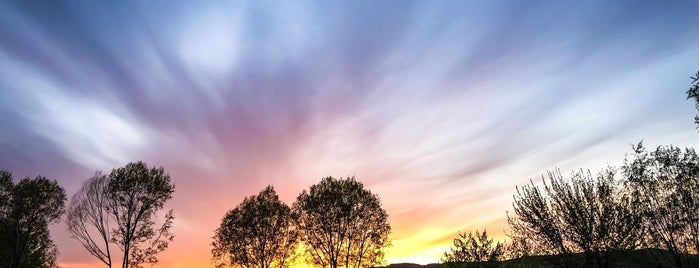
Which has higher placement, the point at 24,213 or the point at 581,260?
the point at 24,213

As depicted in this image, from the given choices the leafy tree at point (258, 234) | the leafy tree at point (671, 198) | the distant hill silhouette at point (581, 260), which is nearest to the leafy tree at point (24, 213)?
the leafy tree at point (258, 234)

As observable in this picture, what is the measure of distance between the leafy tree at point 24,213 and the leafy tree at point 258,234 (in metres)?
24.4

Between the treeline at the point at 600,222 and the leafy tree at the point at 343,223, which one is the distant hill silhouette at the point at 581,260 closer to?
the treeline at the point at 600,222

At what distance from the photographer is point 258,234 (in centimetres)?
6575

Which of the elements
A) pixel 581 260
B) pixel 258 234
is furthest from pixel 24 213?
pixel 581 260

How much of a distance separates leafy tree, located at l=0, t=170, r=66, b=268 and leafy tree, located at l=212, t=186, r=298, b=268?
24362 mm

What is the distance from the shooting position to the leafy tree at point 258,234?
65.2m

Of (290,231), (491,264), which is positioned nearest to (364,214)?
(290,231)

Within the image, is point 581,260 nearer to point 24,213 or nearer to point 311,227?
point 311,227

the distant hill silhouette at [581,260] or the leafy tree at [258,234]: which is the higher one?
the leafy tree at [258,234]

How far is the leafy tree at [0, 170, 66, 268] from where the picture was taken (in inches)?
2042

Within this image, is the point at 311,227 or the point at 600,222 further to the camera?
the point at 311,227

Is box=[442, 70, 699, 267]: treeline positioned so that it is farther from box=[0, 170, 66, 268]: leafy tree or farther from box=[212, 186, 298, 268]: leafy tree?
box=[0, 170, 66, 268]: leafy tree

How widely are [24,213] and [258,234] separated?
32783 mm
